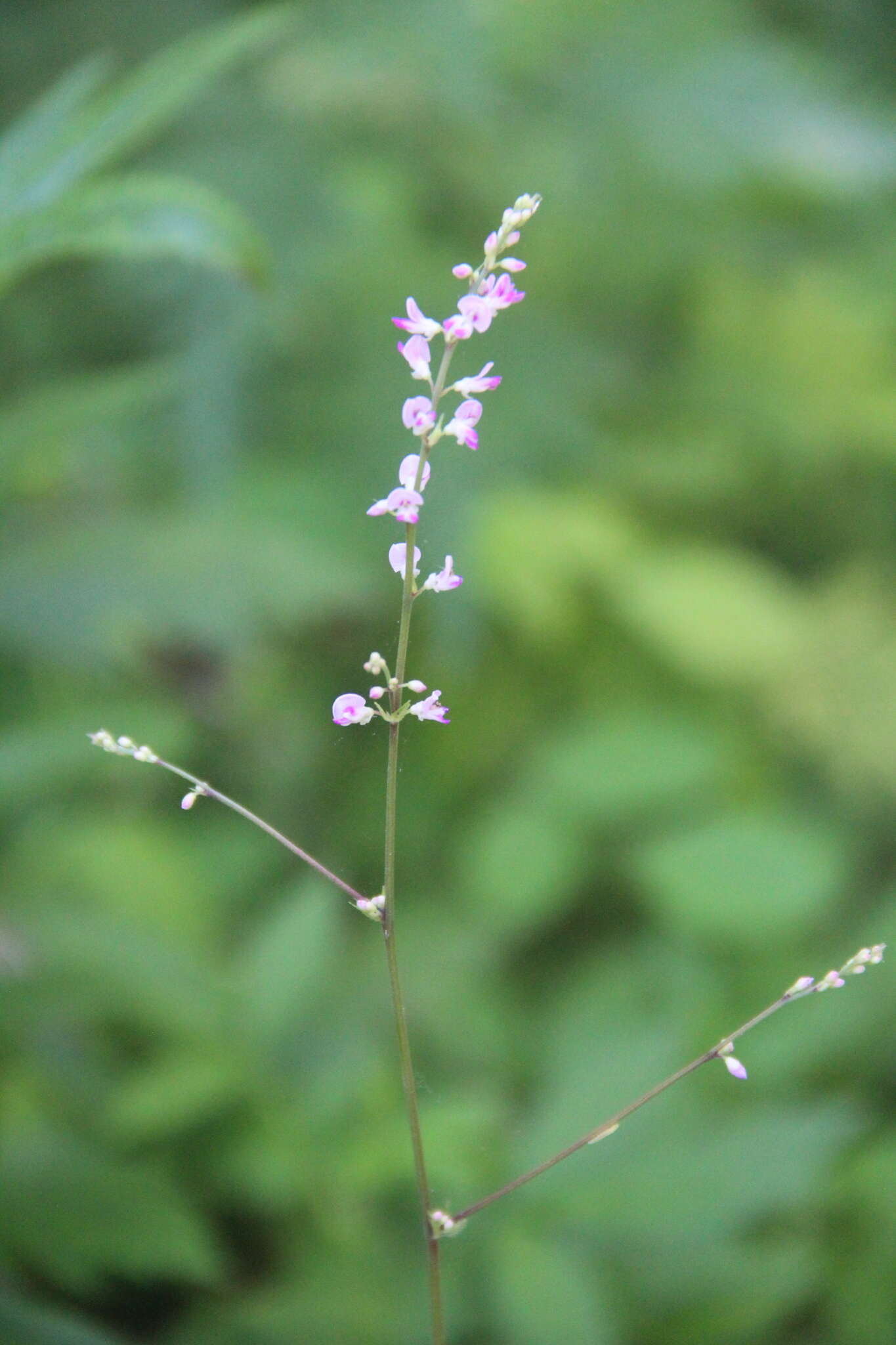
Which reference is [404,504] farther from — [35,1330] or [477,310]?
[35,1330]

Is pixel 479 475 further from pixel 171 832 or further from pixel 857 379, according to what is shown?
pixel 857 379

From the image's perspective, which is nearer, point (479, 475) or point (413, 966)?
point (413, 966)

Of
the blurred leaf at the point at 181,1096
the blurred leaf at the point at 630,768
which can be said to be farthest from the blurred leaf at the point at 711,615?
the blurred leaf at the point at 181,1096

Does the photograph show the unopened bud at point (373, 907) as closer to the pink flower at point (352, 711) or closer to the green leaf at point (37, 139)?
the pink flower at point (352, 711)

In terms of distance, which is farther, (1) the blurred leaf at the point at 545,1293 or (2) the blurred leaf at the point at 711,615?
(2) the blurred leaf at the point at 711,615

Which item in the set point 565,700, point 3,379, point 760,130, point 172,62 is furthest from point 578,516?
point 172,62
